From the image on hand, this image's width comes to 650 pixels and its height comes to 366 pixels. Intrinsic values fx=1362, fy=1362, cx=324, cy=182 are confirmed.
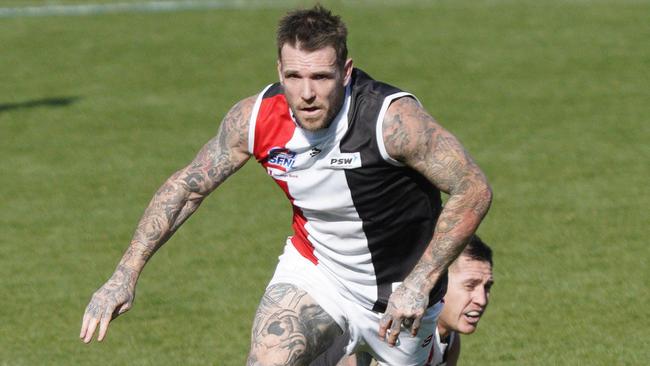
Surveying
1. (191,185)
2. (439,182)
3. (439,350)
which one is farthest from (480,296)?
(191,185)

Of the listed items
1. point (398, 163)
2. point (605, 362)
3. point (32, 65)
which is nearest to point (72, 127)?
point (32, 65)

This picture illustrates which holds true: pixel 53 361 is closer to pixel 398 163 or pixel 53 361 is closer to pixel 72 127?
pixel 398 163

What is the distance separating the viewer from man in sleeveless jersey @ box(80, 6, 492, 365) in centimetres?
661

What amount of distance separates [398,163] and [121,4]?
18.9 metres

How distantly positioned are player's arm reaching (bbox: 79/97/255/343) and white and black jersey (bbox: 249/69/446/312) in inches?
3.8

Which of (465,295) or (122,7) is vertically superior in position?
(465,295)

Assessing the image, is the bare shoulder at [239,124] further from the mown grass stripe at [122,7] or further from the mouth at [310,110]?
the mown grass stripe at [122,7]

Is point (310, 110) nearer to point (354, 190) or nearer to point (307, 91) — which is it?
point (307, 91)

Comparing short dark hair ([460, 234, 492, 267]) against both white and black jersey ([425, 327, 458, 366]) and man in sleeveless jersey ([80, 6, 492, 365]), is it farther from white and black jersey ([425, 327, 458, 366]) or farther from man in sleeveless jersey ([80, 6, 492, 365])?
man in sleeveless jersey ([80, 6, 492, 365])

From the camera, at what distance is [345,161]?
6.84 metres

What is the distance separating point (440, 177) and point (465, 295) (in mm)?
1761

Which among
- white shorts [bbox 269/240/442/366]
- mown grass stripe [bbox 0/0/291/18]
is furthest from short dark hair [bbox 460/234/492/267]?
mown grass stripe [bbox 0/0/291/18]

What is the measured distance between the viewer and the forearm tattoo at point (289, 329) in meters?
6.88

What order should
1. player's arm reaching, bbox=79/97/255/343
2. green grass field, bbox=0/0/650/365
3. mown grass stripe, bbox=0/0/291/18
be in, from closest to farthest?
player's arm reaching, bbox=79/97/255/343 → green grass field, bbox=0/0/650/365 → mown grass stripe, bbox=0/0/291/18
